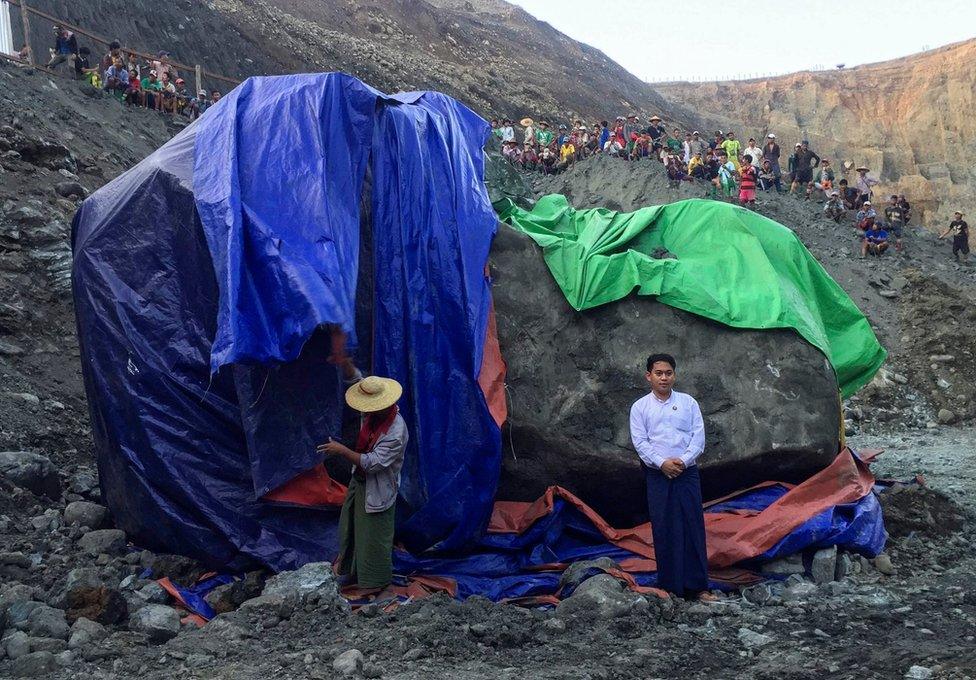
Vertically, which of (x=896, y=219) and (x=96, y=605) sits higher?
(x=896, y=219)

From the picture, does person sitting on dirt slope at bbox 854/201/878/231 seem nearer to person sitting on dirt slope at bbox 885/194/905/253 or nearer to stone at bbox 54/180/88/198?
person sitting on dirt slope at bbox 885/194/905/253

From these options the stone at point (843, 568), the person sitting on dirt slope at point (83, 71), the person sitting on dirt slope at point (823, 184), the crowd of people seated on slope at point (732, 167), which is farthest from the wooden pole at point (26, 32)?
the person sitting on dirt slope at point (823, 184)

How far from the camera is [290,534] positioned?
4.77 m

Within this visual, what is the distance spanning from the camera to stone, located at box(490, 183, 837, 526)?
5164mm

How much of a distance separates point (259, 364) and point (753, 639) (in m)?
2.48

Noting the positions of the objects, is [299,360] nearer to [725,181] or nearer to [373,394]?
[373,394]

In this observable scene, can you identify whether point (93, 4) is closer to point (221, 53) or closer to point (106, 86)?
point (221, 53)

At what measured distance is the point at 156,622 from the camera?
3926 mm

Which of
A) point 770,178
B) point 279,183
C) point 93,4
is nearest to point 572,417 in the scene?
point 279,183

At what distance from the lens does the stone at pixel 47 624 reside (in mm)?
3672

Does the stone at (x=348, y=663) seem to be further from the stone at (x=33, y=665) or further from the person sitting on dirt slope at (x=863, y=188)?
Answer: the person sitting on dirt slope at (x=863, y=188)

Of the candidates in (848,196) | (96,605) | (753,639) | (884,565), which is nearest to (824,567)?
(884,565)

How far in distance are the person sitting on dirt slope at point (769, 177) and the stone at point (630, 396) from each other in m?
12.2

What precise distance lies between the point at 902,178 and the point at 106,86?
27.2m
